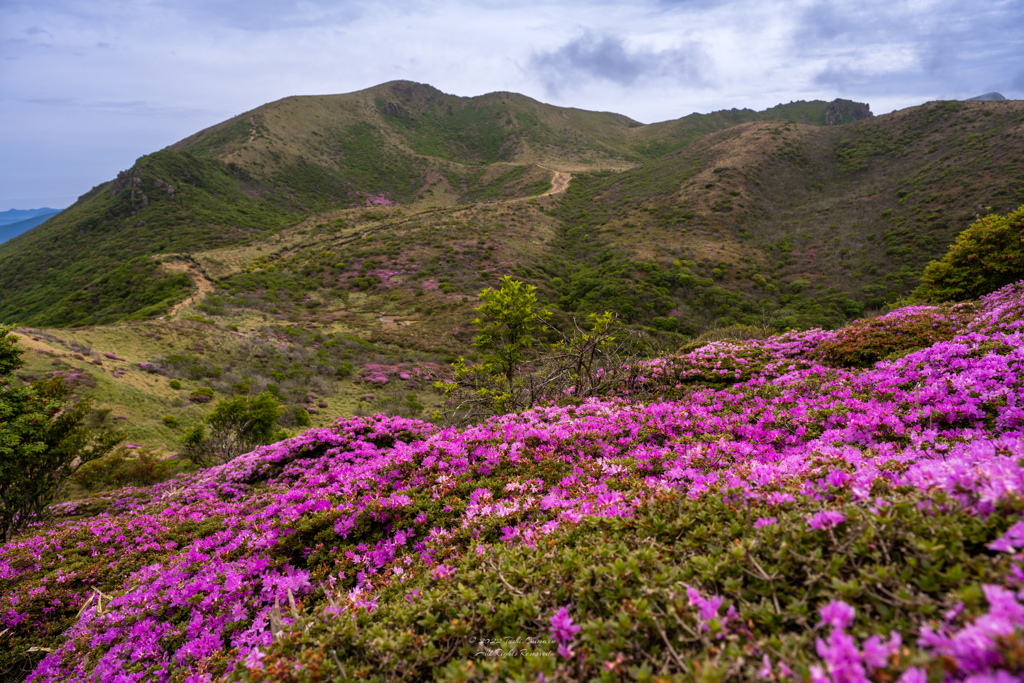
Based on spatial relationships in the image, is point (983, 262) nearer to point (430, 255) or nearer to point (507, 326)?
point (507, 326)

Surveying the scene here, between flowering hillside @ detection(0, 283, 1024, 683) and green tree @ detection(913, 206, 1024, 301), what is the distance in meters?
5.83

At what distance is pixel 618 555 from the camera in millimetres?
2277

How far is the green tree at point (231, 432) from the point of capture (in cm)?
1313

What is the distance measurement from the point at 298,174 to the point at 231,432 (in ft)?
276

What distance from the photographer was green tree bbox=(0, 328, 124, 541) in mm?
6742

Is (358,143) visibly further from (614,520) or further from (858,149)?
(614,520)

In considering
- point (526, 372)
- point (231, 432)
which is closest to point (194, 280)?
point (231, 432)

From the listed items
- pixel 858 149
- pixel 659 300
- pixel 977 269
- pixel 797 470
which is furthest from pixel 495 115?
pixel 797 470

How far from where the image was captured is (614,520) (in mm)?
2713

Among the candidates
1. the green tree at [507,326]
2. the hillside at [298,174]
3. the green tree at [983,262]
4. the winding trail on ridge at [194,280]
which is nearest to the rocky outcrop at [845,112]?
the hillside at [298,174]

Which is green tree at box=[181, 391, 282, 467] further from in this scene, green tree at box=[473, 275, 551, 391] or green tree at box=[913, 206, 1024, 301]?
green tree at box=[913, 206, 1024, 301]

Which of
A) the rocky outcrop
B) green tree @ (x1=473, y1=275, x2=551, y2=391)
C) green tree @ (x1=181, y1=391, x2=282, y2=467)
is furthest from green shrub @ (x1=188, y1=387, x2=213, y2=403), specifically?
the rocky outcrop

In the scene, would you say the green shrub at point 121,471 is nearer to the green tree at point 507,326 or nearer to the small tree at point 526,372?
the small tree at point 526,372

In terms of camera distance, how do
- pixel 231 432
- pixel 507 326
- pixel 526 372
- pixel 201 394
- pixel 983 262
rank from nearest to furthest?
pixel 983 262
pixel 526 372
pixel 507 326
pixel 231 432
pixel 201 394
